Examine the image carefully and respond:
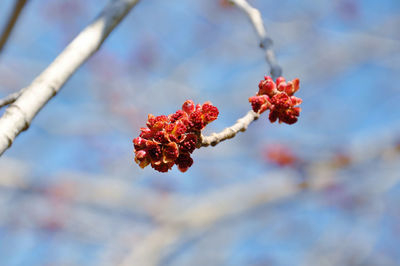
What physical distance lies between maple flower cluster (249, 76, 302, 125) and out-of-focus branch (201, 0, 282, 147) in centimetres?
5

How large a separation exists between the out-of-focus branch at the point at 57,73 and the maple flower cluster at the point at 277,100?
2.22ft

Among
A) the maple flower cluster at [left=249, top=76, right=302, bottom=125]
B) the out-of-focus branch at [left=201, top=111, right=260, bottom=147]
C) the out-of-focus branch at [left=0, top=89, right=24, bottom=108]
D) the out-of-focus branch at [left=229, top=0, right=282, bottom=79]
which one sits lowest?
the out-of-focus branch at [left=0, top=89, right=24, bottom=108]

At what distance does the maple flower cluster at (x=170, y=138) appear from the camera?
4.11 feet

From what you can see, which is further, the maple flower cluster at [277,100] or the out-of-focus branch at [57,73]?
the maple flower cluster at [277,100]

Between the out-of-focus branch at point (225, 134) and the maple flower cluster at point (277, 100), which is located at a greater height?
the maple flower cluster at point (277, 100)

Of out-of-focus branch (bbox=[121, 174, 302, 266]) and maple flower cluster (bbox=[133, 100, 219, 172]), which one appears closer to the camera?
maple flower cluster (bbox=[133, 100, 219, 172])

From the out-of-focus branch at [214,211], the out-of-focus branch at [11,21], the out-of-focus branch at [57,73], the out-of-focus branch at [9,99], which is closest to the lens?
the out-of-focus branch at [57,73]

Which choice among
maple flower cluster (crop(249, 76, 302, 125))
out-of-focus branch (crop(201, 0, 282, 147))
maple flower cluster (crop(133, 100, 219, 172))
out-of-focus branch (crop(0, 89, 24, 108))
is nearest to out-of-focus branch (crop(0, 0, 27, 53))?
out-of-focus branch (crop(0, 89, 24, 108))

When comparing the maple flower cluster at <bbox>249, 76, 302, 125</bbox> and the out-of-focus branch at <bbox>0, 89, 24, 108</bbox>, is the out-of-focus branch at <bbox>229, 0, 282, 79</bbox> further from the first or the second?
the out-of-focus branch at <bbox>0, 89, 24, 108</bbox>

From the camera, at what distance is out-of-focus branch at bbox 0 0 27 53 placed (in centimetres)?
214

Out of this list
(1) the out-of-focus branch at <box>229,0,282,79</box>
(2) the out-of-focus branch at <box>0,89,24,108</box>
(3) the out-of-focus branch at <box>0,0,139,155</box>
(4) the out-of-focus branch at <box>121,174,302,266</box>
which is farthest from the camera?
(4) the out-of-focus branch at <box>121,174,302,266</box>

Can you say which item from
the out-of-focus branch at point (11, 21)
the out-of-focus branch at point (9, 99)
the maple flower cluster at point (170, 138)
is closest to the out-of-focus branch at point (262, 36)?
the maple flower cluster at point (170, 138)

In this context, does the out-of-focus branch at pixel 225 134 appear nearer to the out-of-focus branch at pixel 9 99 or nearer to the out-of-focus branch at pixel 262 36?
the out-of-focus branch at pixel 262 36

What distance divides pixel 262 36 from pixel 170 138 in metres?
0.78
